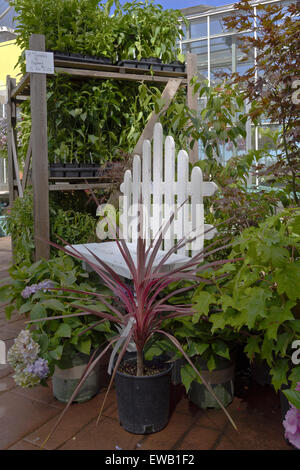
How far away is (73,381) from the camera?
6.20ft

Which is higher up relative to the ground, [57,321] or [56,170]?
[56,170]

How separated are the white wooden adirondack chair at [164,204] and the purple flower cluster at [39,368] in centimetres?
52

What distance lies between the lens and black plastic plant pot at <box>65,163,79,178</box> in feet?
10.7

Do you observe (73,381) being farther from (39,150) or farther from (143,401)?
(39,150)

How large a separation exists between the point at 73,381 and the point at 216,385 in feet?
2.09

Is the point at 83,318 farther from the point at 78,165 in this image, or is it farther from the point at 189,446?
the point at 78,165

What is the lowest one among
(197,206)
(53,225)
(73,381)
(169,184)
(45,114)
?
(73,381)

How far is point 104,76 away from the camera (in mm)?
3262

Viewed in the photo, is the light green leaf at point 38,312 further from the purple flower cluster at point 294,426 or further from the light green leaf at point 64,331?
the purple flower cluster at point 294,426

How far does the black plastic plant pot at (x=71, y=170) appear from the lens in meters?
3.26

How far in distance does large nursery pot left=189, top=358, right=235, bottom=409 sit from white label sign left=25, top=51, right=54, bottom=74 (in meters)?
2.24

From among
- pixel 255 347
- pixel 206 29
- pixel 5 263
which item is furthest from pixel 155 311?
pixel 206 29

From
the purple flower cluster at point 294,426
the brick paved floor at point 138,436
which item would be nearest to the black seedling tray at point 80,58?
the brick paved floor at point 138,436

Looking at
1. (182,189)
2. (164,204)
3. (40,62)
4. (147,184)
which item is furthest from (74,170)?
(182,189)
